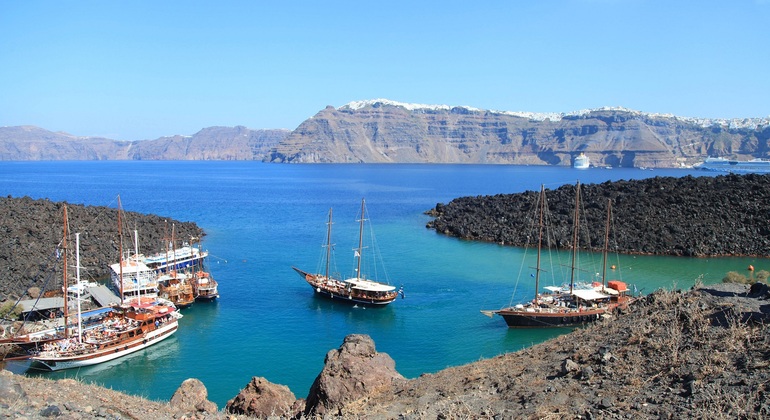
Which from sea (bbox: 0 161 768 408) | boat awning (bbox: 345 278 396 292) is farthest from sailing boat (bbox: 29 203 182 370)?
boat awning (bbox: 345 278 396 292)

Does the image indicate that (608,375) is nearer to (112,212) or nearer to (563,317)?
(563,317)

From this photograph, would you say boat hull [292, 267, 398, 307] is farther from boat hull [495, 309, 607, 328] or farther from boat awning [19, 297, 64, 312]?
boat awning [19, 297, 64, 312]

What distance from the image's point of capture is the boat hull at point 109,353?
2466 cm

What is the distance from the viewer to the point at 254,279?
42.7 metres

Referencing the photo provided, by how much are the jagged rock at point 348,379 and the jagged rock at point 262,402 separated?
989 millimetres

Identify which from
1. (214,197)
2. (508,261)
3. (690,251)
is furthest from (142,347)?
(214,197)

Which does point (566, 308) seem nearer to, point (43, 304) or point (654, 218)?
point (43, 304)

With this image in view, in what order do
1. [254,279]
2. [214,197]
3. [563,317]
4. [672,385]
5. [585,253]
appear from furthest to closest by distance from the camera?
1. [214,197]
2. [585,253]
3. [254,279]
4. [563,317]
5. [672,385]

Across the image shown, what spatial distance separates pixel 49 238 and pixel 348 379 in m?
41.9

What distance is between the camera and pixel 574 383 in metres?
11.0

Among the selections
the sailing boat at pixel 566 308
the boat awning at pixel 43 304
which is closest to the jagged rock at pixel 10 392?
the boat awning at pixel 43 304

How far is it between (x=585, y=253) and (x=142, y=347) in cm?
3982

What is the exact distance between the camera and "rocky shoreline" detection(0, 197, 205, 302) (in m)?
37.6

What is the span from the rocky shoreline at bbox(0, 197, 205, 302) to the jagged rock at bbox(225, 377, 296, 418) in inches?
939
